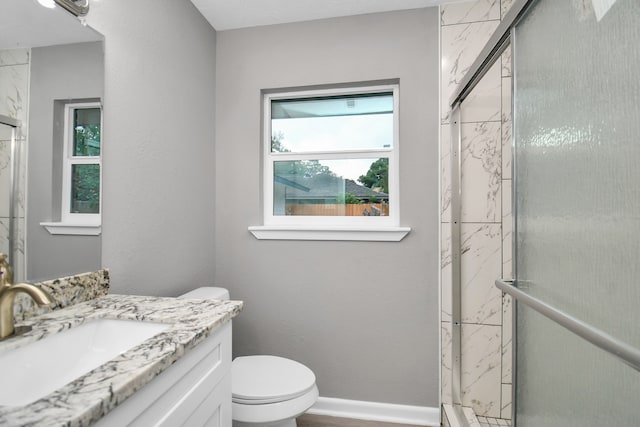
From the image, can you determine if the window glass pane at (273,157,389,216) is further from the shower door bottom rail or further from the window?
the shower door bottom rail

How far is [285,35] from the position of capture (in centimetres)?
184

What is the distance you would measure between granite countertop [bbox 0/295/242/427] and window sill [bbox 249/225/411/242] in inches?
32.3

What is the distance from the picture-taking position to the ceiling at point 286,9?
5.44ft

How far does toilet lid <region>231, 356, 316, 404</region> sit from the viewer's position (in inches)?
47.8

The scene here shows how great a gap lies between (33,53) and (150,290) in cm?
94

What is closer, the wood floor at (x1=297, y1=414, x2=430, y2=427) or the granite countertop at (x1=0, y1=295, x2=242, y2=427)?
the granite countertop at (x1=0, y1=295, x2=242, y2=427)

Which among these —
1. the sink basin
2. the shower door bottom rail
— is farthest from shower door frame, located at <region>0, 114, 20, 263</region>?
the shower door bottom rail

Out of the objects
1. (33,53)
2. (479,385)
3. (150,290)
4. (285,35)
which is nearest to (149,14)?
(33,53)

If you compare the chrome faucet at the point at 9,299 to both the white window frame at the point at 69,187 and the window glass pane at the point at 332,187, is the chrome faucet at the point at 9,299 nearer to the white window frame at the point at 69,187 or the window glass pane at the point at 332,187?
the white window frame at the point at 69,187

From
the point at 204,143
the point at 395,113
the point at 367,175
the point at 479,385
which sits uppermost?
the point at 395,113

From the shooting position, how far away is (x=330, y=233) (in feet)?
5.82

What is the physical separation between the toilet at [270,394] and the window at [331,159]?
0.76m

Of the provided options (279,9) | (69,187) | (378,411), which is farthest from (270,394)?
(279,9)

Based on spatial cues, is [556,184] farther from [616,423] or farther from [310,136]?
[310,136]
